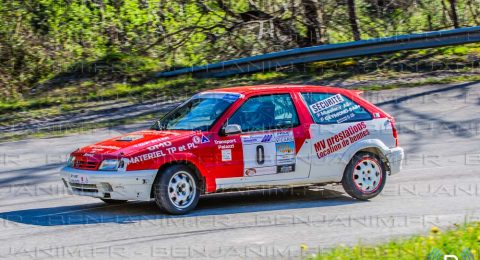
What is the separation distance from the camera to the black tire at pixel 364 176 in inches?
421

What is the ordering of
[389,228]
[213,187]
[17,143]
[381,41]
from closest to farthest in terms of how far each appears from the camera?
1. [389,228]
2. [213,187]
3. [17,143]
4. [381,41]

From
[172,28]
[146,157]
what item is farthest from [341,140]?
[172,28]

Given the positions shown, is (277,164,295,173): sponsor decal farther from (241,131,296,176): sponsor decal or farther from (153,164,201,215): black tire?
(153,164,201,215): black tire

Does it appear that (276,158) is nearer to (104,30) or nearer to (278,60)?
(278,60)

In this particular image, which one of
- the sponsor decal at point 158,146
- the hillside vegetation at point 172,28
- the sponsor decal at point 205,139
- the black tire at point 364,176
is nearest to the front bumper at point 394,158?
the black tire at point 364,176

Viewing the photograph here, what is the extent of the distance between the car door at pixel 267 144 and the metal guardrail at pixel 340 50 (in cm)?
799

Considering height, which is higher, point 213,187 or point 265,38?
point 265,38

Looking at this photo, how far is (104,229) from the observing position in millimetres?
9156

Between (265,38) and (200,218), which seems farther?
(265,38)

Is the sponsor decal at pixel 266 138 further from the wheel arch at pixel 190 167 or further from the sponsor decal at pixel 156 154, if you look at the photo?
the sponsor decal at pixel 156 154

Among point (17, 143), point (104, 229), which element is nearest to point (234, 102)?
point (104, 229)

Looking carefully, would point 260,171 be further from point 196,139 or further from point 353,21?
point 353,21

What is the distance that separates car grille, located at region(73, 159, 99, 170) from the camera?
9807 mm

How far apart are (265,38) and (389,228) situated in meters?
11.6
